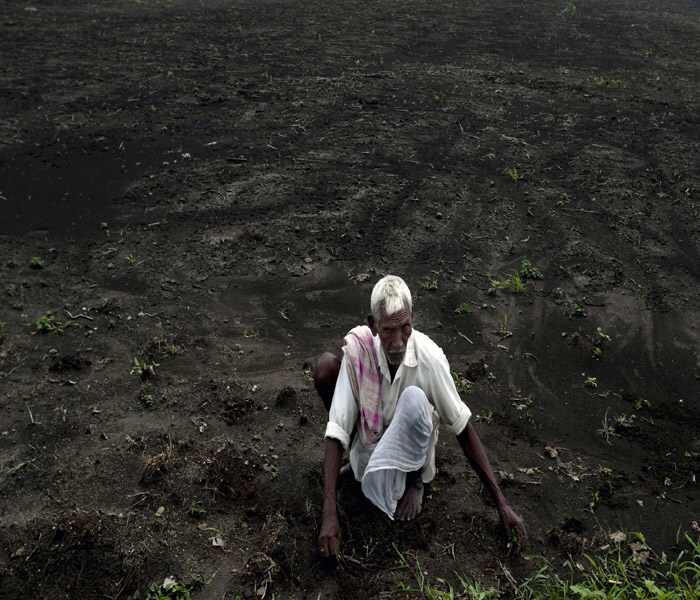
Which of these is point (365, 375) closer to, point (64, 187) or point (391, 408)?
point (391, 408)

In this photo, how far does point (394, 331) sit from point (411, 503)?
3.46 ft

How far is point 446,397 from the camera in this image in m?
3.14

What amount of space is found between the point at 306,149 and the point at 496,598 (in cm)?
575

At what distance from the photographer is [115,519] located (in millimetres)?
3434

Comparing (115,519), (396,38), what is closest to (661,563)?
(115,519)

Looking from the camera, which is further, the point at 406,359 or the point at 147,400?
the point at 147,400

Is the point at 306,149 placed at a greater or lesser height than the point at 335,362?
lesser

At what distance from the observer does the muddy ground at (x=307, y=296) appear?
3.43 metres

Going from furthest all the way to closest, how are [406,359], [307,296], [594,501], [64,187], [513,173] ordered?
[513,173], [64,187], [307,296], [594,501], [406,359]

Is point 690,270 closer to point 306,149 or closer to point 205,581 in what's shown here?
point 306,149

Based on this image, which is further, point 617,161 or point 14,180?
point 617,161

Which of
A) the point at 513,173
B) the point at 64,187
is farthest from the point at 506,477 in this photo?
the point at 64,187

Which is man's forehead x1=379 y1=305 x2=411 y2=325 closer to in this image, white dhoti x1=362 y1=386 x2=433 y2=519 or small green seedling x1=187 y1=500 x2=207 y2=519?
white dhoti x1=362 y1=386 x2=433 y2=519

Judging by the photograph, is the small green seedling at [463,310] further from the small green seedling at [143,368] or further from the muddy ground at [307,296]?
the small green seedling at [143,368]
